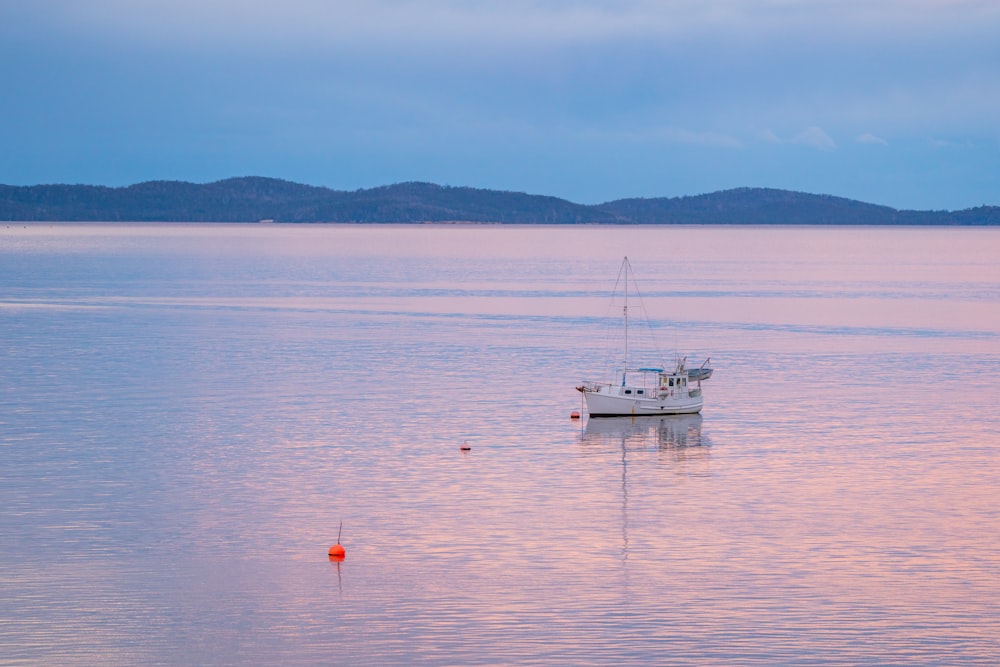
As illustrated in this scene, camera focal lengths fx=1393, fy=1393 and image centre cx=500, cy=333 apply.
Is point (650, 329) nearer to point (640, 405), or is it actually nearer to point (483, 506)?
point (640, 405)

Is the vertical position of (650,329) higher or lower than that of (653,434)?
lower

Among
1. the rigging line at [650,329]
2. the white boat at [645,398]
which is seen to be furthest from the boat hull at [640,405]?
the rigging line at [650,329]

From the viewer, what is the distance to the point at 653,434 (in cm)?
5203

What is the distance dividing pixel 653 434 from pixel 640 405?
12.6 ft

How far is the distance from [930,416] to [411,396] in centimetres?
2112

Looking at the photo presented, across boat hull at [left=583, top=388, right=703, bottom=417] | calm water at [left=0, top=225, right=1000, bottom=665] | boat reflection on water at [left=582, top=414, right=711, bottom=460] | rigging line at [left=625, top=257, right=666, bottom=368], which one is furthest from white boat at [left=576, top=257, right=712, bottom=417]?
rigging line at [left=625, top=257, right=666, bottom=368]

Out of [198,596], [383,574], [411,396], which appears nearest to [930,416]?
[411,396]

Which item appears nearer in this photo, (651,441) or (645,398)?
(651,441)

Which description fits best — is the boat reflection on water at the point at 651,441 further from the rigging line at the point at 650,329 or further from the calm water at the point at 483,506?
the rigging line at the point at 650,329

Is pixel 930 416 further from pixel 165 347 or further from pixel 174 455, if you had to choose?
pixel 165 347

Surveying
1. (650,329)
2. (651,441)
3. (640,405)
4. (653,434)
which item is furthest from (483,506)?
(650,329)

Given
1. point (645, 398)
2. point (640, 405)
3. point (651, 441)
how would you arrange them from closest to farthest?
point (651, 441) < point (640, 405) < point (645, 398)

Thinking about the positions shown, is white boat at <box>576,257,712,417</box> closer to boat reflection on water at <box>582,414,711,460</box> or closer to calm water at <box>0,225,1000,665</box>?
boat reflection on water at <box>582,414,711,460</box>

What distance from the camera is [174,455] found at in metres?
44.9
